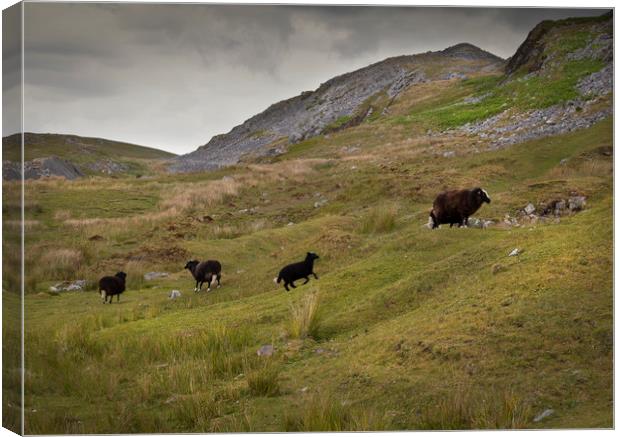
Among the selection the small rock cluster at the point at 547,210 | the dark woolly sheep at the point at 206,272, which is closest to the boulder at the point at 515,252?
the small rock cluster at the point at 547,210

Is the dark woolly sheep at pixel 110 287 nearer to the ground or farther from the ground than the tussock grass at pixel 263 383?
farther from the ground

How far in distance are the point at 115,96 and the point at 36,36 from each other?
1.87 m

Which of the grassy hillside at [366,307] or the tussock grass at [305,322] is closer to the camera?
the grassy hillside at [366,307]

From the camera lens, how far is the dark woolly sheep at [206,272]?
40.3 ft

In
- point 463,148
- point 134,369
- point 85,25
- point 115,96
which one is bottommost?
point 134,369

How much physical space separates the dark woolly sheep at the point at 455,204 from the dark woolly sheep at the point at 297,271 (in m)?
2.13

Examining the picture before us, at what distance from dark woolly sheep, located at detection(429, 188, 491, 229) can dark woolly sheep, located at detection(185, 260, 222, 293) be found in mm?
3838

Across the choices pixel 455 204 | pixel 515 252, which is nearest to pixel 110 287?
pixel 455 204

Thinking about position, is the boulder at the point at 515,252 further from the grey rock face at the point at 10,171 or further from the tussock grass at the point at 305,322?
the grey rock face at the point at 10,171

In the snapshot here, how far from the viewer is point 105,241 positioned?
44.1 ft

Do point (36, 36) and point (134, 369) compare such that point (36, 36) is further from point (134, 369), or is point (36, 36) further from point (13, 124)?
point (134, 369)

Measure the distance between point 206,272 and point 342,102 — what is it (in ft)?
12.8

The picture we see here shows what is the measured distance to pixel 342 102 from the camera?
41.4 feet

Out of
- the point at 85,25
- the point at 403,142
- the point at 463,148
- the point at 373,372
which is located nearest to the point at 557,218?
the point at 463,148
